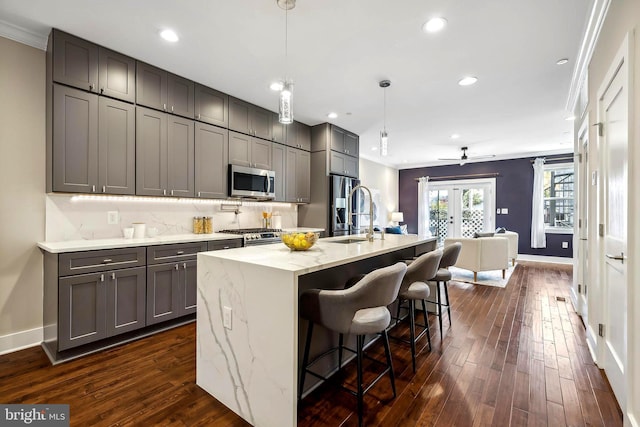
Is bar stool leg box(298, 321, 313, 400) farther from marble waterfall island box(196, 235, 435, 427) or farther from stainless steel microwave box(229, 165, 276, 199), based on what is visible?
stainless steel microwave box(229, 165, 276, 199)

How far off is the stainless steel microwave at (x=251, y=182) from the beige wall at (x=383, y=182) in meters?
4.06

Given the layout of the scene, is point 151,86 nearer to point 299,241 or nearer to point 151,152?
point 151,152

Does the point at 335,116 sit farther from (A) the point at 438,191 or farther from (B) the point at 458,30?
(A) the point at 438,191

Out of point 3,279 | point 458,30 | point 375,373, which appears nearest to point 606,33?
point 458,30

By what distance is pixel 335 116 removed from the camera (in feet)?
15.5

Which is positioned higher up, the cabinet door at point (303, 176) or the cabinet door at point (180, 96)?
the cabinet door at point (180, 96)

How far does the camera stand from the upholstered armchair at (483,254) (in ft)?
16.8

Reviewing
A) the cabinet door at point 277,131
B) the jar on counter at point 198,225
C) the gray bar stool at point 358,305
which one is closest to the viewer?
the gray bar stool at point 358,305

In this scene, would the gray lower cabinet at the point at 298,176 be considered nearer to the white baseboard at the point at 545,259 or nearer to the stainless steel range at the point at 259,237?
the stainless steel range at the point at 259,237

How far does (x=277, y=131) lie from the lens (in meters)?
4.59

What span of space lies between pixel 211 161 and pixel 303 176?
1714 mm

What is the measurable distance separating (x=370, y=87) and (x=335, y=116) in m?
1.14

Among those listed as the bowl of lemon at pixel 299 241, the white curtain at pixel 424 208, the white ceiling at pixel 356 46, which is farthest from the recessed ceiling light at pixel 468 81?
the white curtain at pixel 424 208

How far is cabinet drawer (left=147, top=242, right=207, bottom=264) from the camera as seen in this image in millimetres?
2808
